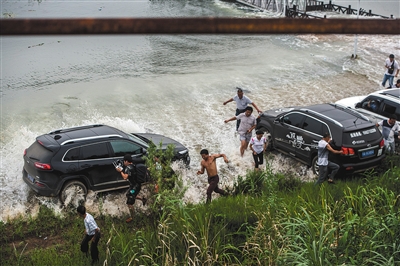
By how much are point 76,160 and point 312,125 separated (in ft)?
18.5

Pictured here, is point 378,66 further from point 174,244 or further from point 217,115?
point 174,244

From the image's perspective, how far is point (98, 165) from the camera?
10.7 metres

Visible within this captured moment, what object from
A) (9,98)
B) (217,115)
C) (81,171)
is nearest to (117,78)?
(9,98)

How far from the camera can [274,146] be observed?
13703mm

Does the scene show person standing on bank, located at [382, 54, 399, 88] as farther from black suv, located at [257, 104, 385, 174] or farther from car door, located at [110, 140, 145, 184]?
car door, located at [110, 140, 145, 184]

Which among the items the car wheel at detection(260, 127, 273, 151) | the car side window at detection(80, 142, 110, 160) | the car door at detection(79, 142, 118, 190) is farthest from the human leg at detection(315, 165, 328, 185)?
the car side window at detection(80, 142, 110, 160)

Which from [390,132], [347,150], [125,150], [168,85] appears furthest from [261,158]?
[168,85]

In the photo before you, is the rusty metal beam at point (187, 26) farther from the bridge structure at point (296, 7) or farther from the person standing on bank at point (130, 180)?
the bridge structure at point (296, 7)

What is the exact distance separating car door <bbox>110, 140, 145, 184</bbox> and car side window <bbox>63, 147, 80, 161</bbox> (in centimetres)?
81

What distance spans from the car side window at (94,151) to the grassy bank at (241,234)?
128 centimetres

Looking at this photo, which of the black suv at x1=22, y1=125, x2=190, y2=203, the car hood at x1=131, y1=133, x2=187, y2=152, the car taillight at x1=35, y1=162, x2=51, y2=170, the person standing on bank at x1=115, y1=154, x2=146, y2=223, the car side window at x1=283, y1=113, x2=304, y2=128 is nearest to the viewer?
the person standing on bank at x1=115, y1=154, x2=146, y2=223

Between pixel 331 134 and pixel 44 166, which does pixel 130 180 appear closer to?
pixel 44 166

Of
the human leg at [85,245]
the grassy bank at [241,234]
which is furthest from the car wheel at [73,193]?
the human leg at [85,245]

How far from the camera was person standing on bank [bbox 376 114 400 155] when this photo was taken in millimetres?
12453
